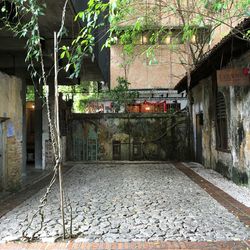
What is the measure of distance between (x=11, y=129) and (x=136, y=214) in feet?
14.5

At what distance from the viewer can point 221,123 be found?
41.0 ft

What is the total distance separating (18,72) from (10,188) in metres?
5.70

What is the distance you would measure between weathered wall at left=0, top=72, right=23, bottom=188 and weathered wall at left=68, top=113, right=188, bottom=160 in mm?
7422

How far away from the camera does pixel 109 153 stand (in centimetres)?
1761

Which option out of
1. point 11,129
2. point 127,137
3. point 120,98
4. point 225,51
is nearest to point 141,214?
point 11,129

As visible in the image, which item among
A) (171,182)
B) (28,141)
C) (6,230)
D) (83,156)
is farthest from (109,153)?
(6,230)

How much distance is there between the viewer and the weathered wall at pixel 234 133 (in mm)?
9648

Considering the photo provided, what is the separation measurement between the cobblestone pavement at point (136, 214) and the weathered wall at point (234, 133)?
135cm

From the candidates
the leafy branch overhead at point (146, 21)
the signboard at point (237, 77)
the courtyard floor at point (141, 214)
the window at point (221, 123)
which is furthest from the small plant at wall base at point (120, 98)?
the signboard at point (237, 77)

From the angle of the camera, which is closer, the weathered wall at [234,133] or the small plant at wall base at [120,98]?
the weathered wall at [234,133]

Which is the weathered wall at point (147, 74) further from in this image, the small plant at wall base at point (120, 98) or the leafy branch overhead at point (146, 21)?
the leafy branch overhead at point (146, 21)

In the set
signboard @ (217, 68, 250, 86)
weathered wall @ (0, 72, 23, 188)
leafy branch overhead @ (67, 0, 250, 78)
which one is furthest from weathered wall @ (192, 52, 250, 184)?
weathered wall @ (0, 72, 23, 188)

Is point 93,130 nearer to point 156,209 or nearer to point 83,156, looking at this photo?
point 83,156

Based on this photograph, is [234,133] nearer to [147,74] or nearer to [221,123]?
[221,123]
